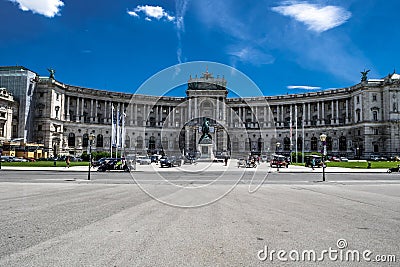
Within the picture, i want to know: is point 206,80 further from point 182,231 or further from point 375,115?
point 375,115

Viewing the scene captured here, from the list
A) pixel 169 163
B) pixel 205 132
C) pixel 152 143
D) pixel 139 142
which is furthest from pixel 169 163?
pixel 152 143

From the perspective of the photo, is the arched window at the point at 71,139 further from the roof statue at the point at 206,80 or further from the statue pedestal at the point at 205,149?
the roof statue at the point at 206,80

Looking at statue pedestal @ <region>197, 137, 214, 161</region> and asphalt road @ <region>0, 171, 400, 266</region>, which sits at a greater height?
statue pedestal @ <region>197, 137, 214, 161</region>

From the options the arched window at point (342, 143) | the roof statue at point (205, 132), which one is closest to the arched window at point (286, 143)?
the arched window at point (342, 143)

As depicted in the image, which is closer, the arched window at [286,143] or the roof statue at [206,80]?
the roof statue at [206,80]

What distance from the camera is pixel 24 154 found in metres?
71.6

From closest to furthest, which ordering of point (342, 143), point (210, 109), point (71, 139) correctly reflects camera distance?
point (210, 109) < point (71, 139) < point (342, 143)

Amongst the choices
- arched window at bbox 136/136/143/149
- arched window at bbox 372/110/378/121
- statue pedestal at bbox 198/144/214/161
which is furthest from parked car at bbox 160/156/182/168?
arched window at bbox 372/110/378/121

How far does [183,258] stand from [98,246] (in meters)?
2.06

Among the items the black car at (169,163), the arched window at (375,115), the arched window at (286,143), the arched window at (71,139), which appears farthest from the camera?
the arched window at (286,143)

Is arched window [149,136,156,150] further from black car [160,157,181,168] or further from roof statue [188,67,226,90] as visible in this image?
roof statue [188,67,226,90]

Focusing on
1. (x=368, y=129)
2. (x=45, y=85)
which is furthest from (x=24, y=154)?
(x=368, y=129)

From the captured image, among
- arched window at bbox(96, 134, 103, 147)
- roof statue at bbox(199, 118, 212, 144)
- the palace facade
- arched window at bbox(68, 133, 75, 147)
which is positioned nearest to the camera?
roof statue at bbox(199, 118, 212, 144)

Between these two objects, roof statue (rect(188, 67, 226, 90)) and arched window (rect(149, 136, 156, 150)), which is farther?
arched window (rect(149, 136, 156, 150))
